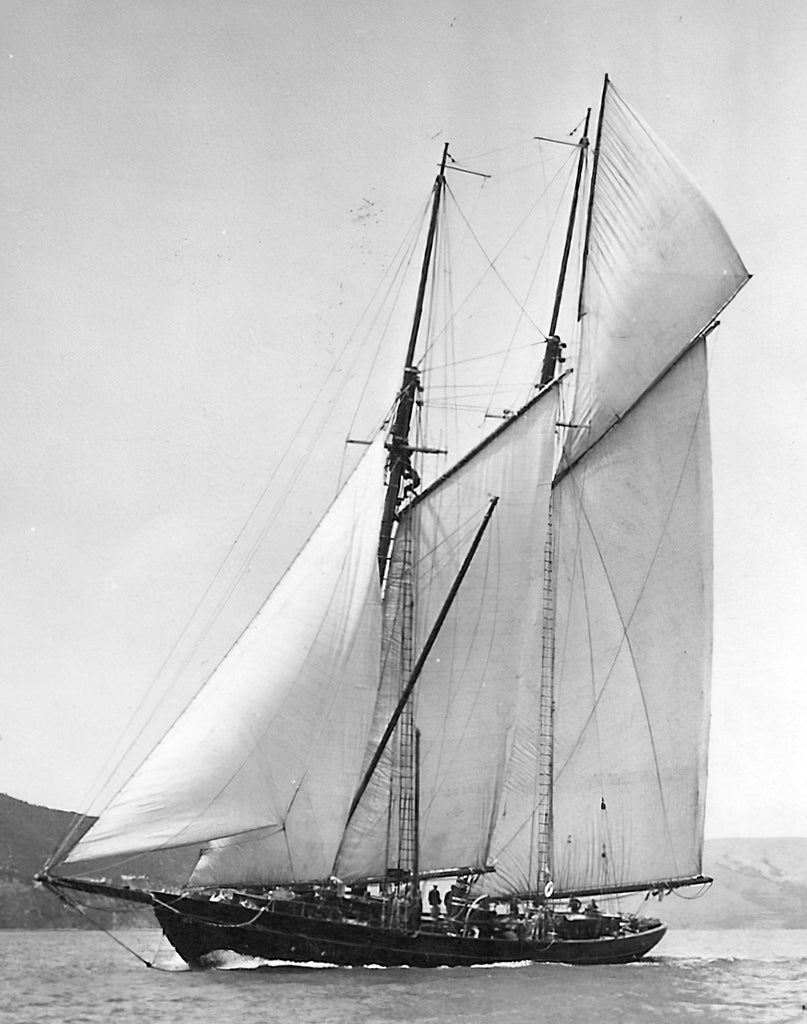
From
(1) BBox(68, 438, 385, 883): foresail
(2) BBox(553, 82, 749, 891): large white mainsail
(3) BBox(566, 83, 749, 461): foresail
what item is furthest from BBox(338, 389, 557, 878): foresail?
(3) BBox(566, 83, 749, 461): foresail

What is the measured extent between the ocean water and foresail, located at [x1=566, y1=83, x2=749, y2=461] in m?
16.8

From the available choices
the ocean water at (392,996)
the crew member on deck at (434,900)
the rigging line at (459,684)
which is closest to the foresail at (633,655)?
the ocean water at (392,996)

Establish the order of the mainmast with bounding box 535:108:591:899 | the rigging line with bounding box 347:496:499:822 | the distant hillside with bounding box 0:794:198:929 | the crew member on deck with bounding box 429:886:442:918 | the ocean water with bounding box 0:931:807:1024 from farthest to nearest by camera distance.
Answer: the distant hillside with bounding box 0:794:198:929
the mainmast with bounding box 535:108:591:899
the crew member on deck with bounding box 429:886:442:918
the rigging line with bounding box 347:496:499:822
the ocean water with bounding box 0:931:807:1024

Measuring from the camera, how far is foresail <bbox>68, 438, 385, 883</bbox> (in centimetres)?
2920

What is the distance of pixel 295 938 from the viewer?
105ft

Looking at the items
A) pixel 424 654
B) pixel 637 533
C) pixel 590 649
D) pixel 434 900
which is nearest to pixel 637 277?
pixel 637 533

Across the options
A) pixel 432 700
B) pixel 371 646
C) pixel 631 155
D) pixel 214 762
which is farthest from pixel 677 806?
pixel 631 155

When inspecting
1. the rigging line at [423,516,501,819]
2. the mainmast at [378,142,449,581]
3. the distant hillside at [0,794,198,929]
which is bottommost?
the distant hillside at [0,794,198,929]

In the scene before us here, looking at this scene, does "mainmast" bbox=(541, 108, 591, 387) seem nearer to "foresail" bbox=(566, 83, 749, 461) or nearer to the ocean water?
"foresail" bbox=(566, 83, 749, 461)

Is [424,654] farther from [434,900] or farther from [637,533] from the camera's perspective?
[637,533]

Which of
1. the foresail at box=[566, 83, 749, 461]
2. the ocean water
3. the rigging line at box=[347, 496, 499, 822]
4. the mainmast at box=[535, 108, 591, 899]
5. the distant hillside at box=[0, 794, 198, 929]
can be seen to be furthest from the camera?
the distant hillside at box=[0, 794, 198, 929]

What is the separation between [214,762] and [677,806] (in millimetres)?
16952

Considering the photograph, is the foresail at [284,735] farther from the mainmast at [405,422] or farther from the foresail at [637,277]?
the foresail at [637,277]

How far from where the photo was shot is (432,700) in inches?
1416
